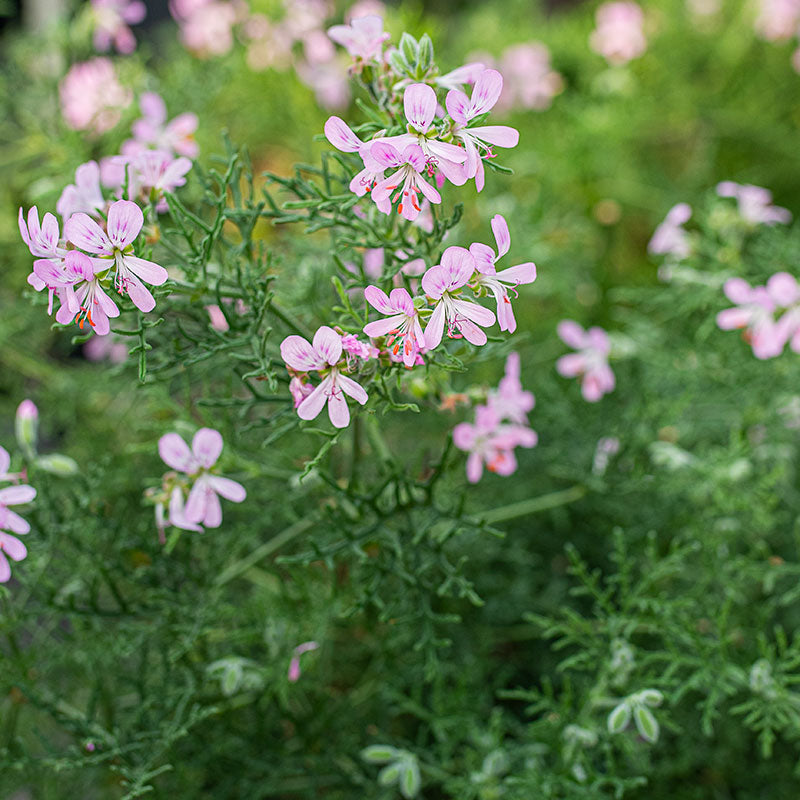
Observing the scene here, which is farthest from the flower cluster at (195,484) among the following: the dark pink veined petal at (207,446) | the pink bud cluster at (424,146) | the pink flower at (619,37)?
the pink flower at (619,37)

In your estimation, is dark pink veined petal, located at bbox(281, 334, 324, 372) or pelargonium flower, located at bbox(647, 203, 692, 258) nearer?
dark pink veined petal, located at bbox(281, 334, 324, 372)

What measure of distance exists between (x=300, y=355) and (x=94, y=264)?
0.41 ft

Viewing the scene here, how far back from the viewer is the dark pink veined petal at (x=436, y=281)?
0.47m

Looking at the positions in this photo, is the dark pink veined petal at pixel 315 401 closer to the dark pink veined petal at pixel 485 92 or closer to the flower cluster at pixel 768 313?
the dark pink veined petal at pixel 485 92

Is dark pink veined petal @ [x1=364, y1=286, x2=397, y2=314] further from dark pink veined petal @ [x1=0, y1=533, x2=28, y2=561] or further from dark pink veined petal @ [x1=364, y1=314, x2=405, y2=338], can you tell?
dark pink veined petal @ [x1=0, y1=533, x2=28, y2=561]

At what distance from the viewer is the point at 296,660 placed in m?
0.64

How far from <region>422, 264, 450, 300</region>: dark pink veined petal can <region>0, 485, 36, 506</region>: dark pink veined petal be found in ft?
0.96

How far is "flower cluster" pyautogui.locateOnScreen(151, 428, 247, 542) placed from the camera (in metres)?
0.58

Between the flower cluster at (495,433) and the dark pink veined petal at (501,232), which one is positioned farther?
the flower cluster at (495,433)

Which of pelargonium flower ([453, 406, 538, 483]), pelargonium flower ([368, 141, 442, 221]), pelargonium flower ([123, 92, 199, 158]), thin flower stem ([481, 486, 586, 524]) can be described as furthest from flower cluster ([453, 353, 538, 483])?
pelargonium flower ([123, 92, 199, 158])

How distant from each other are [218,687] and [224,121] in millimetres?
1091

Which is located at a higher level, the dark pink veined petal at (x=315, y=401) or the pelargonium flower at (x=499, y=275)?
the pelargonium flower at (x=499, y=275)

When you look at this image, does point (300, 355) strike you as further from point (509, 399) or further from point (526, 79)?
point (526, 79)

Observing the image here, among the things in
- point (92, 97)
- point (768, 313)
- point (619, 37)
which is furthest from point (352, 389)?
point (619, 37)
